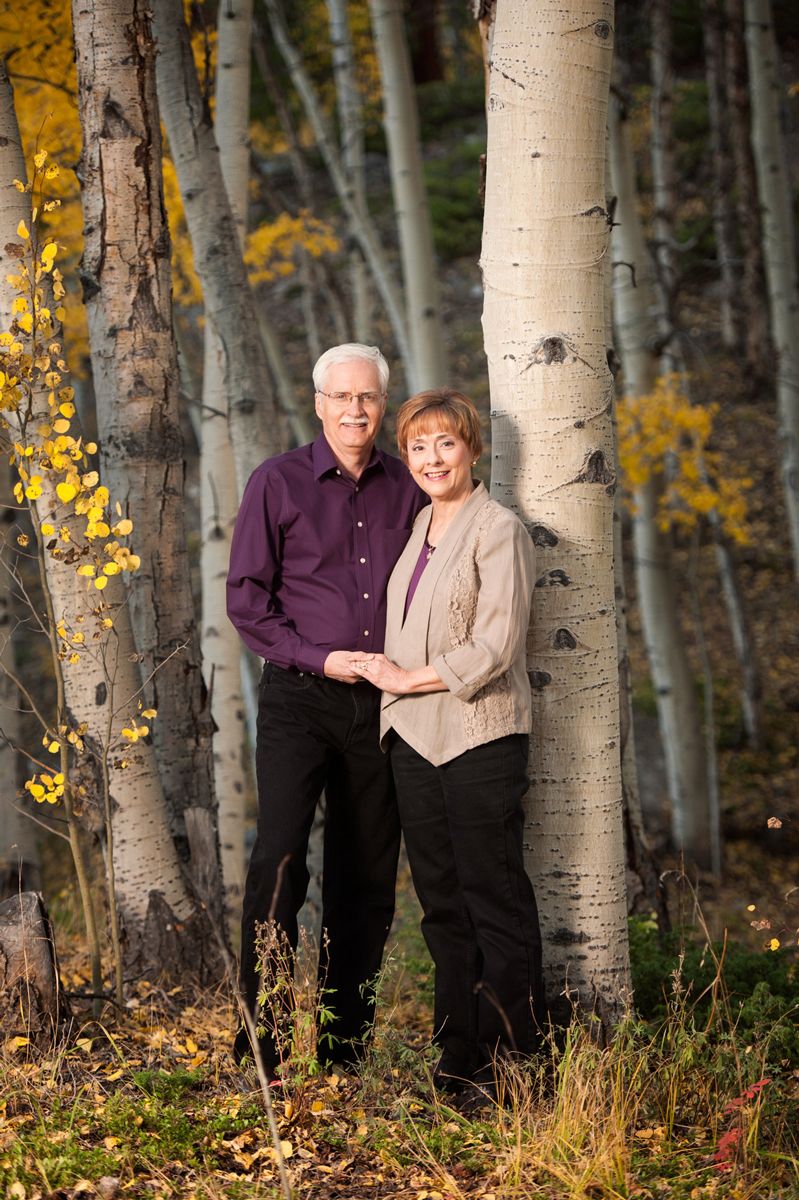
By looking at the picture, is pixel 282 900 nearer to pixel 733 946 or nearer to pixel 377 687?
pixel 377 687

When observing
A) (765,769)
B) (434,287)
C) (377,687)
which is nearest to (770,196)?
(434,287)

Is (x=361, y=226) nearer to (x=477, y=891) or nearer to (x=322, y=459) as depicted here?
(x=322, y=459)

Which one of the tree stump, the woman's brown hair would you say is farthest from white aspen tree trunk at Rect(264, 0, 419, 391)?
the tree stump

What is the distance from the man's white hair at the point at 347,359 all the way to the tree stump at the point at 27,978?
5.78 feet

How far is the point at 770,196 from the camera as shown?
8.89m

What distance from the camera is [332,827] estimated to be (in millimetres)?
3174

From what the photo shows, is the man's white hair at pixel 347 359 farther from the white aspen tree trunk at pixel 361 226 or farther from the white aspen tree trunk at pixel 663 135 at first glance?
the white aspen tree trunk at pixel 663 135

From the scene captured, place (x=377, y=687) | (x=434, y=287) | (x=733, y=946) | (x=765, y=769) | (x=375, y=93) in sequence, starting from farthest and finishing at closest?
(x=375, y=93)
(x=765, y=769)
(x=434, y=287)
(x=733, y=946)
(x=377, y=687)

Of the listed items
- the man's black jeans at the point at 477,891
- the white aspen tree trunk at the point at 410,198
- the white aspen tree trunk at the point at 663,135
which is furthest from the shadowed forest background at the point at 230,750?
the white aspen tree trunk at the point at 663,135

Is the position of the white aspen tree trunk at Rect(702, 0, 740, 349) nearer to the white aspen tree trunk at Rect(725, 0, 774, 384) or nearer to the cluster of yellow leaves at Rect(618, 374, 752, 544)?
the white aspen tree trunk at Rect(725, 0, 774, 384)

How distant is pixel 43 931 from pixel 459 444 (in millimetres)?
1885

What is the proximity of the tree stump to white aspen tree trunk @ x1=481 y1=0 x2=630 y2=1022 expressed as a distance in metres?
1.46

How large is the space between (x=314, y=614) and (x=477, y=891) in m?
0.89

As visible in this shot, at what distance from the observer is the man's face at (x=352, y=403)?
9.71 feet
